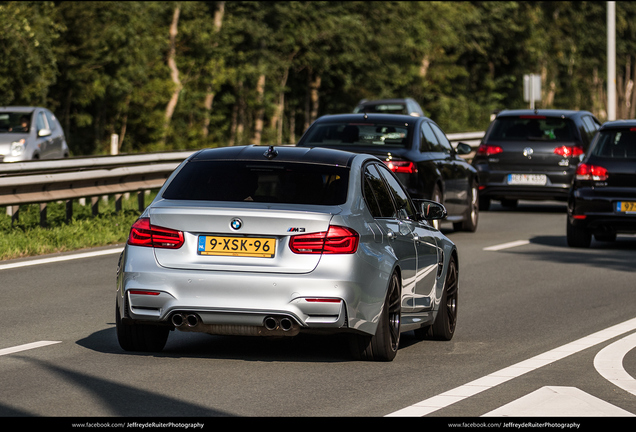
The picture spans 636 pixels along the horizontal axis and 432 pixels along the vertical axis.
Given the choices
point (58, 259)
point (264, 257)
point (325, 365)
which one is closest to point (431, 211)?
point (325, 365)

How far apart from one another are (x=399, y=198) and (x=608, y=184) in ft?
27.1

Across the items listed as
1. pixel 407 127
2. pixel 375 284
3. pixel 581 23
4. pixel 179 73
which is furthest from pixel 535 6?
Result: pixel 375 284

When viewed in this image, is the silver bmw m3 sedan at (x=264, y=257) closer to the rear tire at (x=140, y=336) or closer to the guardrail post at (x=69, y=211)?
the rear tire at (x=140, y=336)

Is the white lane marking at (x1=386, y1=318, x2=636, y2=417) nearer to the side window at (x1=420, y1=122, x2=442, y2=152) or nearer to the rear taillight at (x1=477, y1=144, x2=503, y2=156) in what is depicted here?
the side window at (x1=420, y1=122, x2=442, y2=152)

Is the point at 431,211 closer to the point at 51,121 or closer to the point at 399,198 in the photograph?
the point at 399,198

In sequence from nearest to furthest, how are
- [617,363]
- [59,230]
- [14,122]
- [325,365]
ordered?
[325,365] → [617,363] → [59,230] → [14,122]

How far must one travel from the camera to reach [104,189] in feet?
57.4

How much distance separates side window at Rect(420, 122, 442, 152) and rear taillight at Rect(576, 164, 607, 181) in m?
1.92

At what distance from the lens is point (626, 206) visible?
664 inches

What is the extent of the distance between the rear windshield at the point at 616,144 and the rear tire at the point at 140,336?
32.1ft

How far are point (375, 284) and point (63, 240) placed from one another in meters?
8.34

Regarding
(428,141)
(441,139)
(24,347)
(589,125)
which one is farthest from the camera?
(589,125)

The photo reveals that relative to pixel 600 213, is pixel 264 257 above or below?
above

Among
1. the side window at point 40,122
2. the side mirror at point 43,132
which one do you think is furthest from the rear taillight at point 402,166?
the side window at point 40,122
